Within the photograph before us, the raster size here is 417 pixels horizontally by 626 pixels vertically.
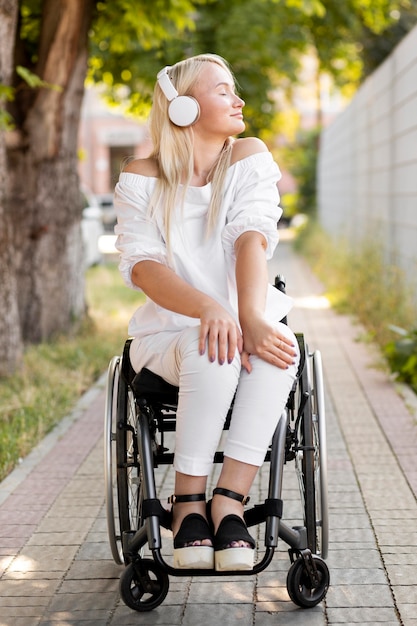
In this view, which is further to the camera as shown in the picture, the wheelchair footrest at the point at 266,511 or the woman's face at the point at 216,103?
the woman's face at the point at 216,103

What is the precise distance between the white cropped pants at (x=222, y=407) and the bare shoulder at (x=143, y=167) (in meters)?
0.71

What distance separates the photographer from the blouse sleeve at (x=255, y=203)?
145 inches

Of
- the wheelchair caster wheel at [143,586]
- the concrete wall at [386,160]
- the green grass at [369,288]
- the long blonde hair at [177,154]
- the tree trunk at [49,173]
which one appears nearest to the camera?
the wheelchair caster wheel at [143,586]

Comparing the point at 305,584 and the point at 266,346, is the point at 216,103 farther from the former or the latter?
the point at 305,584

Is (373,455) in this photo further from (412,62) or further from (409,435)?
(412,62)

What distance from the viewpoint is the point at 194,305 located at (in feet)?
11.6

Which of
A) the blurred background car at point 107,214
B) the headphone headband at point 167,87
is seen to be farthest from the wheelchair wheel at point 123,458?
the blurred background car at point 107,214

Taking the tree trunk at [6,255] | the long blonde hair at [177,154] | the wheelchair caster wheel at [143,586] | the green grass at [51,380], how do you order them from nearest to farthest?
the wheelchair caster wheel at [143,586], the long blonde hair at [177,154], the green grass at [51,380], the tree trunk at [6,255]

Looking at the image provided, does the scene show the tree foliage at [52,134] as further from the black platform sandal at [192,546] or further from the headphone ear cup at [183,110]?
the black platform sandal at [192,546]

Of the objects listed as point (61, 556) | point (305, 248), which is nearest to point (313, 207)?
point (305, 248)

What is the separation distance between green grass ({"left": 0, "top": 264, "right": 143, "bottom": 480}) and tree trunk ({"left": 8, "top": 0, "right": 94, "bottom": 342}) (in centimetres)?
43

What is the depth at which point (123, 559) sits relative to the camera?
397 cm

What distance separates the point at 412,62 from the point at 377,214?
10.3 ft

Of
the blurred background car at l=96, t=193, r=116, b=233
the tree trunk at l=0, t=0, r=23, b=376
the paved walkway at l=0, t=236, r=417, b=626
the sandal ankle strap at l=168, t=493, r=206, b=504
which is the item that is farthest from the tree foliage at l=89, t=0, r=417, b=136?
the blurred background car at l=96, t=193, r=116, b=233
